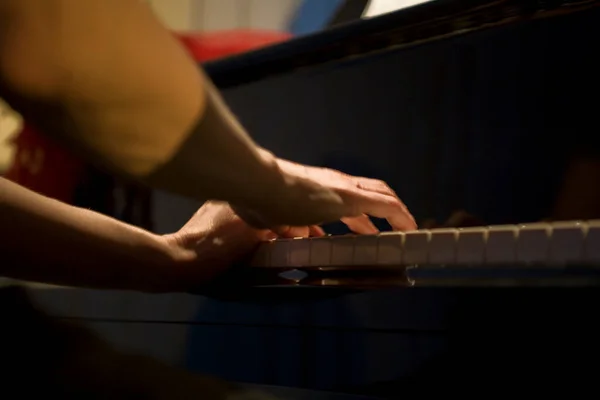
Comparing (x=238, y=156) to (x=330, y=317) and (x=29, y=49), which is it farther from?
(x=330, y=317)

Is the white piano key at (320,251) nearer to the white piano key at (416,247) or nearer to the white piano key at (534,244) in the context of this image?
the white piano key at (416,247)

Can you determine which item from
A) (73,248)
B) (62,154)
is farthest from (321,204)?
(62,154)

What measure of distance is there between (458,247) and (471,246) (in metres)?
0.01

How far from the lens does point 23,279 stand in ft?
2.66

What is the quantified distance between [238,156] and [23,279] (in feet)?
1.45

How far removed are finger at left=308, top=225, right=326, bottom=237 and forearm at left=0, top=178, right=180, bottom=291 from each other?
0.21 metres

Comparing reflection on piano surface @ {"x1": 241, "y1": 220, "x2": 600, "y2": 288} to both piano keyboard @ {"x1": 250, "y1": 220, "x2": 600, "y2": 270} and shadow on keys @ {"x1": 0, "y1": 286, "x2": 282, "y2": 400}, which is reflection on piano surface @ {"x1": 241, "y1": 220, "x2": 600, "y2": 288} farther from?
shadow on keys @ {"x1": 0, "y1": 286, "x2": 282, "y2": 400}

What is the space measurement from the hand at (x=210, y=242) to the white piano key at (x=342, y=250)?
13cm

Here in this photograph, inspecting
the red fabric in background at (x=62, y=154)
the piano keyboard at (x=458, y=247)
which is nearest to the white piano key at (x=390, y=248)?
the piano keyboard at (x=458, y=247)

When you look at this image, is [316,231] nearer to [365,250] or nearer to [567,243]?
[365,250]

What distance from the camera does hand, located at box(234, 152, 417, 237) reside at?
21.8 inches

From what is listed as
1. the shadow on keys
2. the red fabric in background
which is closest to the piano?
the shadow on keys

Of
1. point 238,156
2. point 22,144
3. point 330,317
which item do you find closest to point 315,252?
point 330,317

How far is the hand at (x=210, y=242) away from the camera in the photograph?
2.58 feet
